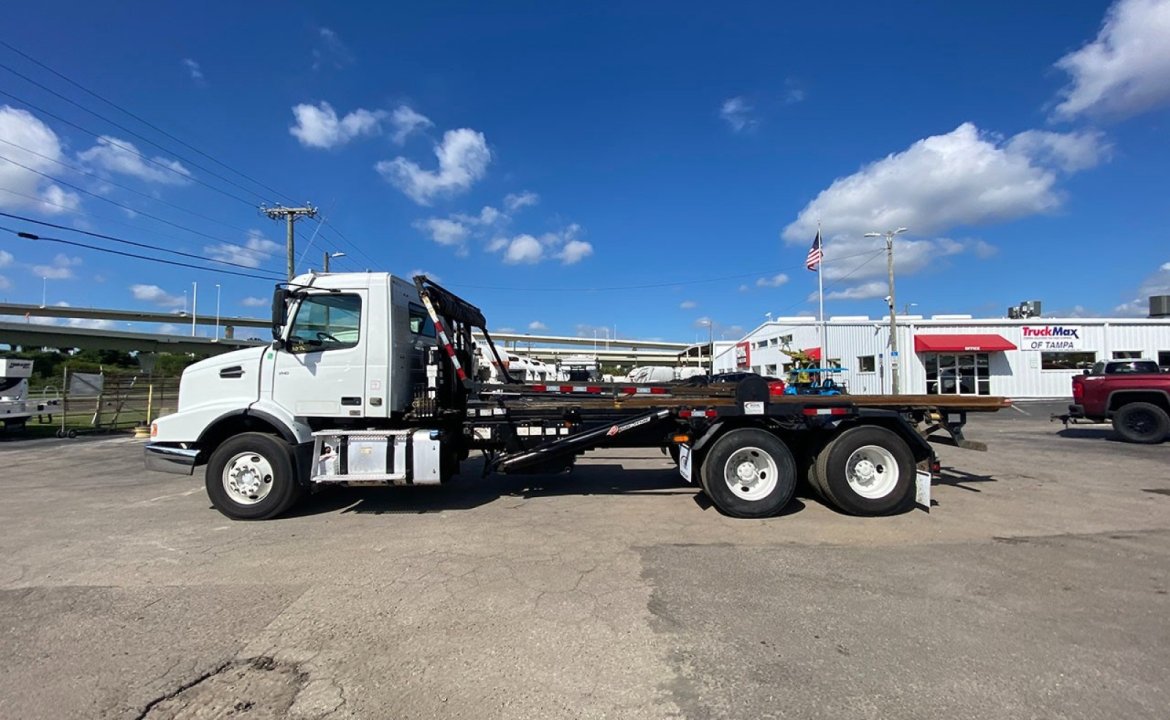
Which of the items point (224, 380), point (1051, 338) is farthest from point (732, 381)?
point (1051, 338)

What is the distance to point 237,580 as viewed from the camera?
486 cm

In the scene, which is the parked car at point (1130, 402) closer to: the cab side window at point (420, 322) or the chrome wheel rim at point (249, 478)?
the cab side window at point (420, 322)

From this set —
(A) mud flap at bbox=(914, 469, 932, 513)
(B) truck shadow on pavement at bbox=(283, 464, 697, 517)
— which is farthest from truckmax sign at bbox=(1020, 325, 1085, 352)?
(A) mud flap at bbox=(914, 469, 932, 513)

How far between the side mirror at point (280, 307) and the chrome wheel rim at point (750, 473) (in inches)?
213

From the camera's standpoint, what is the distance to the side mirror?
6.61m

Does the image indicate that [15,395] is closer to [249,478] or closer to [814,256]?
[249,478]

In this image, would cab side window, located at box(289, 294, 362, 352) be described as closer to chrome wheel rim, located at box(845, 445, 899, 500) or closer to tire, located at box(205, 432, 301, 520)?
tire, located at box(205, 432, 301, 520)

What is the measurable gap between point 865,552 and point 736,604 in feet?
6.28

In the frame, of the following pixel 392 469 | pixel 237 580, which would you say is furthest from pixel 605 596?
pixel 392 469

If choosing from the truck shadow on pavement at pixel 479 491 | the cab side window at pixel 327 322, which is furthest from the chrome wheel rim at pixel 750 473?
the cab side window at pixel 327 322

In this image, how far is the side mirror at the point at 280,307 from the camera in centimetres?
661

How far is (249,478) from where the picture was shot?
6.86m

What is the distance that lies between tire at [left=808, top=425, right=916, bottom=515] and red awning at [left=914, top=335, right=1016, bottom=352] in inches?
1120

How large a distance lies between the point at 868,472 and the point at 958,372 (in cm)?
3087
